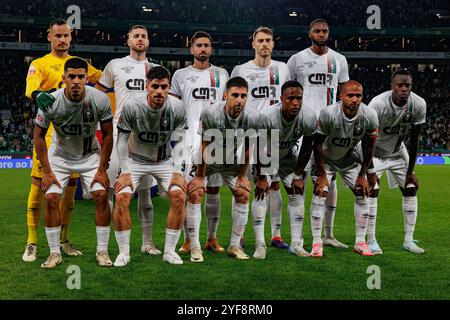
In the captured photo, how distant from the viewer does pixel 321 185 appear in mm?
6285

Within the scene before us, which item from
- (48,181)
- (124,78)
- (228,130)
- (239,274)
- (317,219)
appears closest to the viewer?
(239,274)

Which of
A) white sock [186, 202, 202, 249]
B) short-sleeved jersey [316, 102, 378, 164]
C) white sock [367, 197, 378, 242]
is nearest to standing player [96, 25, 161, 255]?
white sock [186, 202, 202, 249]

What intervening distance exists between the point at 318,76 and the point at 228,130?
67.5 inches

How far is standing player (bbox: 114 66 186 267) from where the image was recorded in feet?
18.5

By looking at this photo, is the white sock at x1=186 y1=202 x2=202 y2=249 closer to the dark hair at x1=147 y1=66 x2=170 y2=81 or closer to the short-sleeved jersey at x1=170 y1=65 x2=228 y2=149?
the short-sleeved jersey at x1=170 y1=65 x2=228 y2=149

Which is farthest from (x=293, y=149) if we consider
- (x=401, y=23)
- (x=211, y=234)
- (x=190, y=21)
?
(x=401, y=23)

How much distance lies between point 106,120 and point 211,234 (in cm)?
192

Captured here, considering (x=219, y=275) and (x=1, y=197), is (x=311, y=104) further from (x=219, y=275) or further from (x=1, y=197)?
(x=1, y=197)

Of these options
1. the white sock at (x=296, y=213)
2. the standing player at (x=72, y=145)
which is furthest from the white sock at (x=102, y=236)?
the white sock at (x=296, y=213)


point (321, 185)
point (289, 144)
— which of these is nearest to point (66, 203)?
point (289, 144)

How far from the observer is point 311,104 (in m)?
7.04

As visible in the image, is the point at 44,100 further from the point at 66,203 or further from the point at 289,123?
the point at 289,123

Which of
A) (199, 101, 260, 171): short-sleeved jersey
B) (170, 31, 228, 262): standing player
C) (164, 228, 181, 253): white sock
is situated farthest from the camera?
(170, 31, 228, 262): standing player

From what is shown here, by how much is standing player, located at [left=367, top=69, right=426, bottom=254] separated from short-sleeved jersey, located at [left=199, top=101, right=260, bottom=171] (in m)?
1.58
